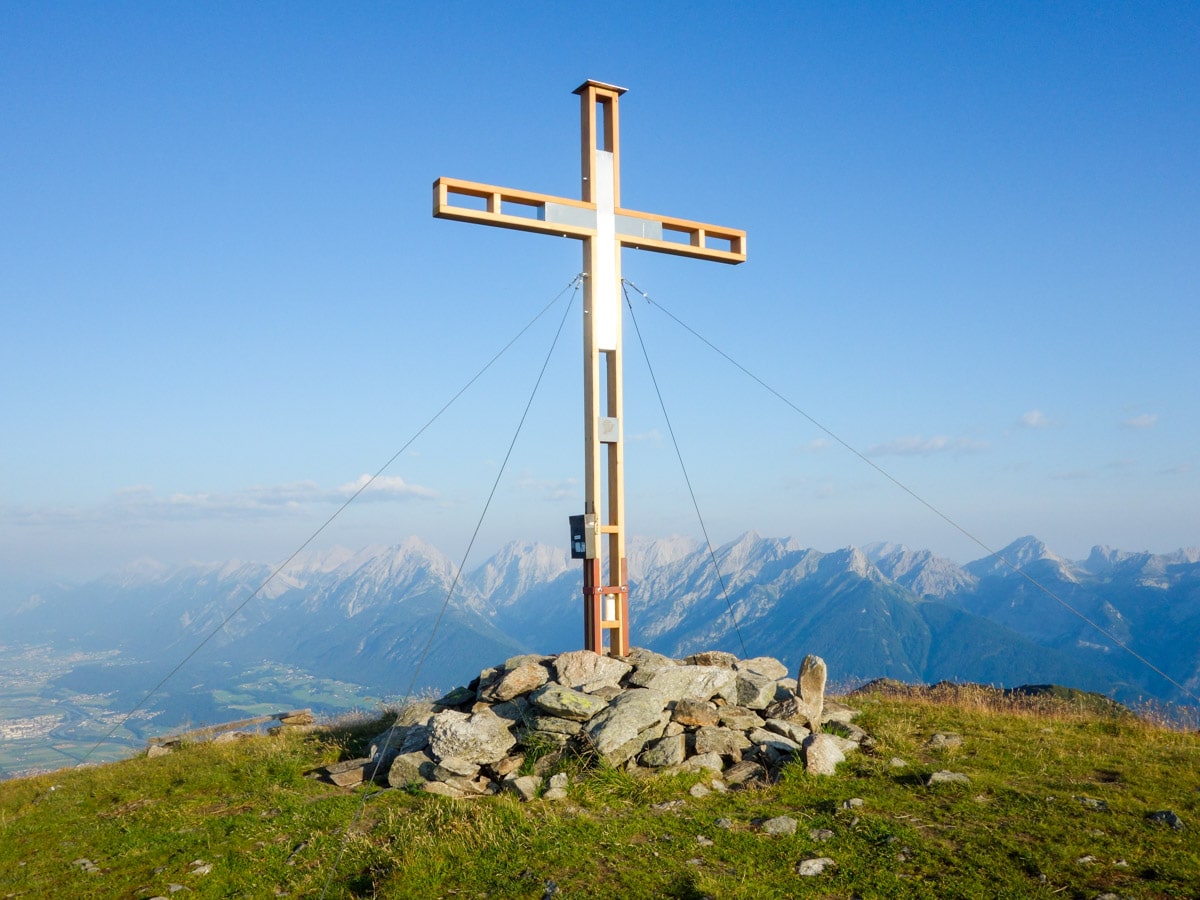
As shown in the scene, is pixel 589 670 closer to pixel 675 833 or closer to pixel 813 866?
pixel 675 833

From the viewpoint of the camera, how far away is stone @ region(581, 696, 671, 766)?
11438 mm

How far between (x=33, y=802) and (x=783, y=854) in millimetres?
12468

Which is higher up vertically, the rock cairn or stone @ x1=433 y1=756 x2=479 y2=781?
the rock cairn

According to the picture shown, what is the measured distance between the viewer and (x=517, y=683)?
44.2 feet

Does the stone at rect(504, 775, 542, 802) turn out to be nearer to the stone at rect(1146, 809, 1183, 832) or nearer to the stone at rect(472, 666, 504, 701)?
the stone at rect(472, 666, 504, 701)

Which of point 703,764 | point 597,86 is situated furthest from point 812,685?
point 597,86

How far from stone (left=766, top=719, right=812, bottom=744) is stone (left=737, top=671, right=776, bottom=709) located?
693mm

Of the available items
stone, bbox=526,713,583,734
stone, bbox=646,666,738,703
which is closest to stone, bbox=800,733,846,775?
stone, bbox=646,666,738,703

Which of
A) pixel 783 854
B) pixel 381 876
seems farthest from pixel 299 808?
pixel 783 854

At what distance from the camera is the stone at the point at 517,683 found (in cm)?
1340

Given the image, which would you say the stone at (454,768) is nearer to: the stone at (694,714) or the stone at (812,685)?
the stone at (694,714)

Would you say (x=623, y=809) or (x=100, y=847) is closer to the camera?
(x=623, y=809)

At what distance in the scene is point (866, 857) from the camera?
27.2ft

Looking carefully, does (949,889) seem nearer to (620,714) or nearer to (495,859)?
(495,859)
